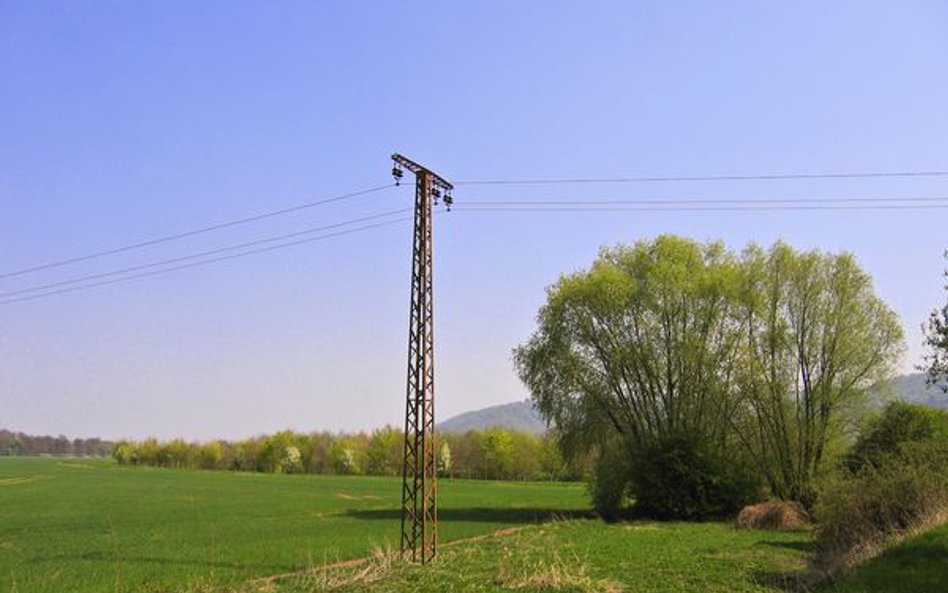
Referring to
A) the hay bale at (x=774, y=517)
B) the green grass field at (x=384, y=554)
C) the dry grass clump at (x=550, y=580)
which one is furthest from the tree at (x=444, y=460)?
the dry grass clump at (x=550, y=580)

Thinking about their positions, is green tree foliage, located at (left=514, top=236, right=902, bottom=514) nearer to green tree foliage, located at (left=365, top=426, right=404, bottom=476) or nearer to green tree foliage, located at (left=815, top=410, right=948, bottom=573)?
green tree foliage, located at (left=815, top=410, right=948, bottom=573)

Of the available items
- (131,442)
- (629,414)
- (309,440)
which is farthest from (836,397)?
(131,442)

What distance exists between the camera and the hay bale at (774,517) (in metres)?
36.1

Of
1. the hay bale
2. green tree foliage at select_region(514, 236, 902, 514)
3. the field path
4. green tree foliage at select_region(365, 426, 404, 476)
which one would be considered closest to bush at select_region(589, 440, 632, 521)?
green tree foliage at select_region(514, 236, 902, 514)

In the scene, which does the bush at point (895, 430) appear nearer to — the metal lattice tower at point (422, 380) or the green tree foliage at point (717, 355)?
the green tree foliage at point (717, 355)

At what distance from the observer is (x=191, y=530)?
128 feet

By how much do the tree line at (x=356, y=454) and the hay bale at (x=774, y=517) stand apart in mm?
64709

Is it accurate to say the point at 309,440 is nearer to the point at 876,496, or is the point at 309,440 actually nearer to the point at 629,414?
the point at 629,414

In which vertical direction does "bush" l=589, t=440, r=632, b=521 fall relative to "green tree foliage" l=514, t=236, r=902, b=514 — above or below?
below

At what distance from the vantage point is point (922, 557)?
16.1 meters

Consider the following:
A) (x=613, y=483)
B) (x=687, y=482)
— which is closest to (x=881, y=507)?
(x=687, y=482)

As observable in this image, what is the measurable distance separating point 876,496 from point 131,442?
588ft

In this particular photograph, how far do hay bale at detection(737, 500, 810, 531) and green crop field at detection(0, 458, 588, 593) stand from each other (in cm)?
1192

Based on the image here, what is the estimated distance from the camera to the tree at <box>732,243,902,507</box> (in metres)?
44.4
